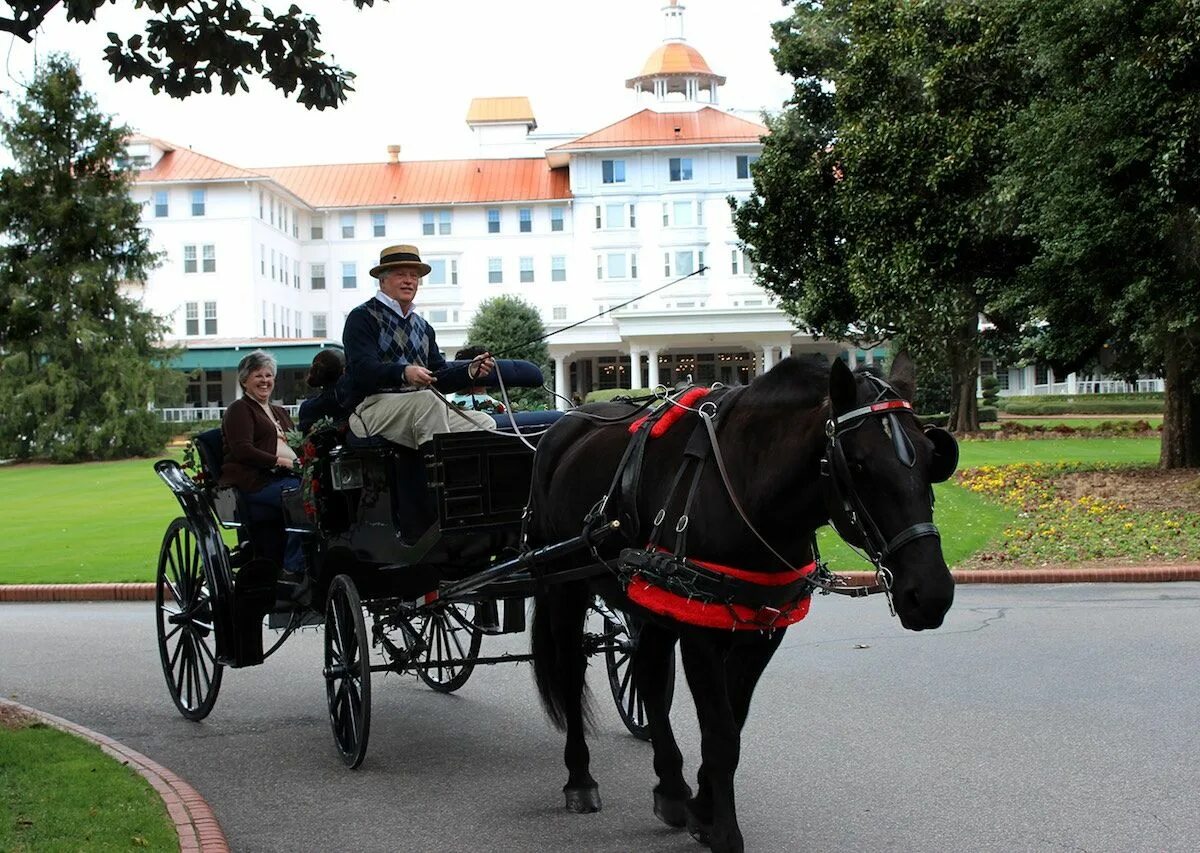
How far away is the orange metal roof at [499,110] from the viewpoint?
95.6 m

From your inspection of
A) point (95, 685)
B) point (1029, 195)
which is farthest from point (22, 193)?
point (95, 685)

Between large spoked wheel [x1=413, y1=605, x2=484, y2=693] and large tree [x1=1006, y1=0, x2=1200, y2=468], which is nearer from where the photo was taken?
large spoked wheel [x1=413, y1=605, x2=484, y2=693]

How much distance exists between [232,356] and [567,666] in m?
64.0

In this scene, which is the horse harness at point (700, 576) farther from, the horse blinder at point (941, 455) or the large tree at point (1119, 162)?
the large tree at point (1119, 162)

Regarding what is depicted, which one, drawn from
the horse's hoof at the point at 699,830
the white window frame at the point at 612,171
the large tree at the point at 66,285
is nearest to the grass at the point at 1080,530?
the horse's hoof at the point at 699,830

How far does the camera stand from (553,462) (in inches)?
258

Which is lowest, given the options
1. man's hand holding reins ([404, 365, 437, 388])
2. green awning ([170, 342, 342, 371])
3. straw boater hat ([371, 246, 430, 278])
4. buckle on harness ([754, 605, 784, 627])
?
buckle on harness ([754, 605, 784, 627])

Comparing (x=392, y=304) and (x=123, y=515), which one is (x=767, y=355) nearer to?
(x=123, y=515)

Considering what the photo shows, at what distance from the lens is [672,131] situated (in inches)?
3248

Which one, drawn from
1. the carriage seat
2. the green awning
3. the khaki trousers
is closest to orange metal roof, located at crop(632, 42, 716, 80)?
the green awning

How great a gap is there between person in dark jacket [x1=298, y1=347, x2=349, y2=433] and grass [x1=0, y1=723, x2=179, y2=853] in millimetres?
2227

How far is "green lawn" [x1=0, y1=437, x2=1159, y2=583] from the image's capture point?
15156 mm

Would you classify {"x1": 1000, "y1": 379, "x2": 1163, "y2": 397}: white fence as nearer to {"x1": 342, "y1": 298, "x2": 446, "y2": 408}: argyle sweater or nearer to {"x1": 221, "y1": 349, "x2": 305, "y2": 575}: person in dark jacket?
{"x1": 221, "y1": 349, "x2": 305, "y2": 575}: person in dark jacket

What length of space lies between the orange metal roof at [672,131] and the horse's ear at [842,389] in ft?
256
